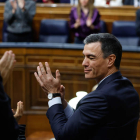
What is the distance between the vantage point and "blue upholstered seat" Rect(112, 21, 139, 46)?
3.81 metres

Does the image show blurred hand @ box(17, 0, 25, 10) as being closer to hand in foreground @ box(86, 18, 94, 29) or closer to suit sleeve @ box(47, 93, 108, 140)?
hand in foreground @ box(86, 18, 94, 29)

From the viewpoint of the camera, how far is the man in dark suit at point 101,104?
3.62 ft

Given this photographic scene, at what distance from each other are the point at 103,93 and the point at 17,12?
8.56 feet

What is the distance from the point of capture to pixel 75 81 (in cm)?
304

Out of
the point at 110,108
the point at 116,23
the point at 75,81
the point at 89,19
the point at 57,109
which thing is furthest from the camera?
the point at 116,23

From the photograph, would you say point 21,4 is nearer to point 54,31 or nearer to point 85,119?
point 54,31

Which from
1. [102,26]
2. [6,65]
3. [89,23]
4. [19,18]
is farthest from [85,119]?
[102,26]

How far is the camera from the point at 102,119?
1.10 m

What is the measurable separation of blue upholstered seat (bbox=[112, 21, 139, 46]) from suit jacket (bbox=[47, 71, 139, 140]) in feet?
9.03

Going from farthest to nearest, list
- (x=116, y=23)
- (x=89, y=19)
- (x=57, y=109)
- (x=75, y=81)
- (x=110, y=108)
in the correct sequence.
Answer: (x=116, y=23)
(x=89, y=19)
(x=75, y=81)
(x=57, y=109)
(x=110, y=108)

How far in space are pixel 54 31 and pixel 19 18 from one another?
58 cm

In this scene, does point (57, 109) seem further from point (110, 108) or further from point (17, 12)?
point (17, 12)

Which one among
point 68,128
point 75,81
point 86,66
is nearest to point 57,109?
point 68,128

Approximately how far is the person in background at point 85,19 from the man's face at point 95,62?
214cm
